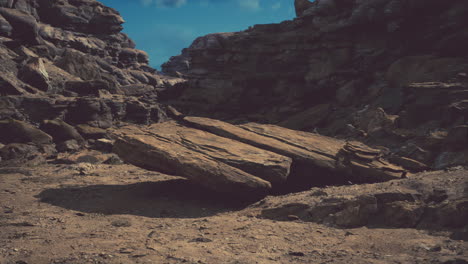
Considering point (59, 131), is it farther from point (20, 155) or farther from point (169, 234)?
point (169, 234)

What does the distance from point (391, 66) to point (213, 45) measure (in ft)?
83.8

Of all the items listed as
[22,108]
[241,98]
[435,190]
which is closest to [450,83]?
[435,190]

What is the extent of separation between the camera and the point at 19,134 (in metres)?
23.8

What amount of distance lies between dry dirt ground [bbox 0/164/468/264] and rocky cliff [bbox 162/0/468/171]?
29.2 ft

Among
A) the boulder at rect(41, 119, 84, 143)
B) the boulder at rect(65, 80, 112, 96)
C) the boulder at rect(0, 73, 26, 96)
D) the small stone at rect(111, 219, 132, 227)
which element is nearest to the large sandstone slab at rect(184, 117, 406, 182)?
the small stone at rect(111, 219, 132, 227)

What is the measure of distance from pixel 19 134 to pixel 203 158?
18.9 m

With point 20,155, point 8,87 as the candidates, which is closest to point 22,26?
point 8,87

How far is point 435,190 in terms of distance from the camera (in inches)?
416

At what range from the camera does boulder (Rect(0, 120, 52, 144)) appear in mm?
23556

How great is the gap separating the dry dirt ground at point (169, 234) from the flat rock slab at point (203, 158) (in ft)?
3.58

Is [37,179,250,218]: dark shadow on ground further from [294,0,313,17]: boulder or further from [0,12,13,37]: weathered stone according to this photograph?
[294,0,313,17]: boulder

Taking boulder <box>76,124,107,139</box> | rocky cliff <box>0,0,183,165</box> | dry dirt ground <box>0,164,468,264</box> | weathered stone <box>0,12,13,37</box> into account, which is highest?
weathered stone <box>0,12,13,37</box>

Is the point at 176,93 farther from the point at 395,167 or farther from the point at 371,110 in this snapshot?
the point at 395,167

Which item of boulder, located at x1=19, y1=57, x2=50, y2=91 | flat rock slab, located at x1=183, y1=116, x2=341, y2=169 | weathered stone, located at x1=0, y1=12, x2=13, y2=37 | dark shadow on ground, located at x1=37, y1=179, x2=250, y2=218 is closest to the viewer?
dark shadow on ground, located at x1=37, y1=179, x2=250, y2=218
